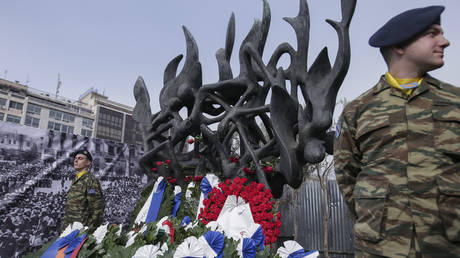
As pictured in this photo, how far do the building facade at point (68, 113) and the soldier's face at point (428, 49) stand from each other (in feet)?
142

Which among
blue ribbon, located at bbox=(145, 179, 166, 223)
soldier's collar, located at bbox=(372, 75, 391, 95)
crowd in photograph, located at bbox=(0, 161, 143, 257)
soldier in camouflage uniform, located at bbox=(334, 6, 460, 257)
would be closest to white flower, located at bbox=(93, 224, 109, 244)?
blue ribbon, located at bbox=(145, 179, 166, 223)

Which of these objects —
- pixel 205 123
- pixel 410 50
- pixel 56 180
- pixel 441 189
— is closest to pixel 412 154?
pixel 441 189

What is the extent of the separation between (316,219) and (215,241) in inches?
360

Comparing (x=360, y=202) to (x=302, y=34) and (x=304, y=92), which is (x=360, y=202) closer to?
(x=304, y=92)

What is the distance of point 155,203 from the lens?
4.34 metres

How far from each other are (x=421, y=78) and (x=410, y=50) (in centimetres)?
15

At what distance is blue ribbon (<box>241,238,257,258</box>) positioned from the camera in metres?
2.50

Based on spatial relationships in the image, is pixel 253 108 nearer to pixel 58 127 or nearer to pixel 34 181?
pixel 34 181

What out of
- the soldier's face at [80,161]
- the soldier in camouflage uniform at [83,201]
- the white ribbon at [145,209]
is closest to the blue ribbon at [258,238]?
the white ribbon at [145,209]

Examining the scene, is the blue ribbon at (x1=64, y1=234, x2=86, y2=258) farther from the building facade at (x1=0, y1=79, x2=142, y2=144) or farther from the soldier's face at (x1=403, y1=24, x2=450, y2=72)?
the building facade at (x1=0, y1=79, x2=142, y2=144)

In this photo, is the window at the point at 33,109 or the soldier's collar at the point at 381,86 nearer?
the soldier's collar at the point at 381,86

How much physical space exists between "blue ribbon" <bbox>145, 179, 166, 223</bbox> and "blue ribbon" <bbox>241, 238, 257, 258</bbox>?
6.82ft

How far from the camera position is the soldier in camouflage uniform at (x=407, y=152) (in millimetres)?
1172

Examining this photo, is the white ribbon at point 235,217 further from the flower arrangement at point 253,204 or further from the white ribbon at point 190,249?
the white ribbon at point 190,249
